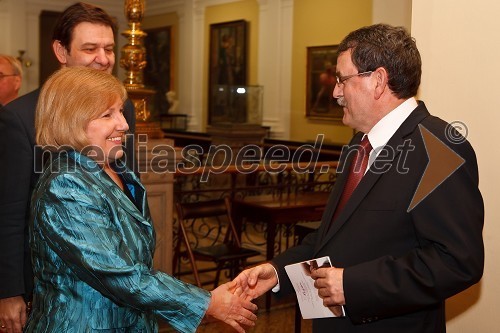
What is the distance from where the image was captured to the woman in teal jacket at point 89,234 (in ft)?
6.25

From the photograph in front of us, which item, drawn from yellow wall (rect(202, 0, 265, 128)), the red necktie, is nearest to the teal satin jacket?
the red necktie

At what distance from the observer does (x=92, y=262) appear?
1879mm

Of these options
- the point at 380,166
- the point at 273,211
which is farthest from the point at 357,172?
the point at 273,211

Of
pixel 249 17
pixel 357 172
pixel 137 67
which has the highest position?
pixel 249 17

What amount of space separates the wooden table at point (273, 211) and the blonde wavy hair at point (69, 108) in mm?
3739

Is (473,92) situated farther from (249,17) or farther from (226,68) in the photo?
(226,68)

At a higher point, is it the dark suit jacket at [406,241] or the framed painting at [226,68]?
the framed painting at [226,68]

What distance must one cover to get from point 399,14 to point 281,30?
5265 mm

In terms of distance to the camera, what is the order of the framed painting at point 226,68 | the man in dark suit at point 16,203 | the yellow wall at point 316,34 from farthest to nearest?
the framed painting at point 226,68 → the yellow wall at point 316,34 → the man in dark suit at point 16,203

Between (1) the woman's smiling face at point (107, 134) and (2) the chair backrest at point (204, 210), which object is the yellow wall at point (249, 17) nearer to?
(2) the chair backrest at point (204, 210)

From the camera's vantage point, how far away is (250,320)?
2240 mm

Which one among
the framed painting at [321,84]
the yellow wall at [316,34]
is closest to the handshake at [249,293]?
the yellow wall at [316,34]

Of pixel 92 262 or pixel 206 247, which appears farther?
pixel 206 247

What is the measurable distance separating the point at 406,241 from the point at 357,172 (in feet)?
1.09
